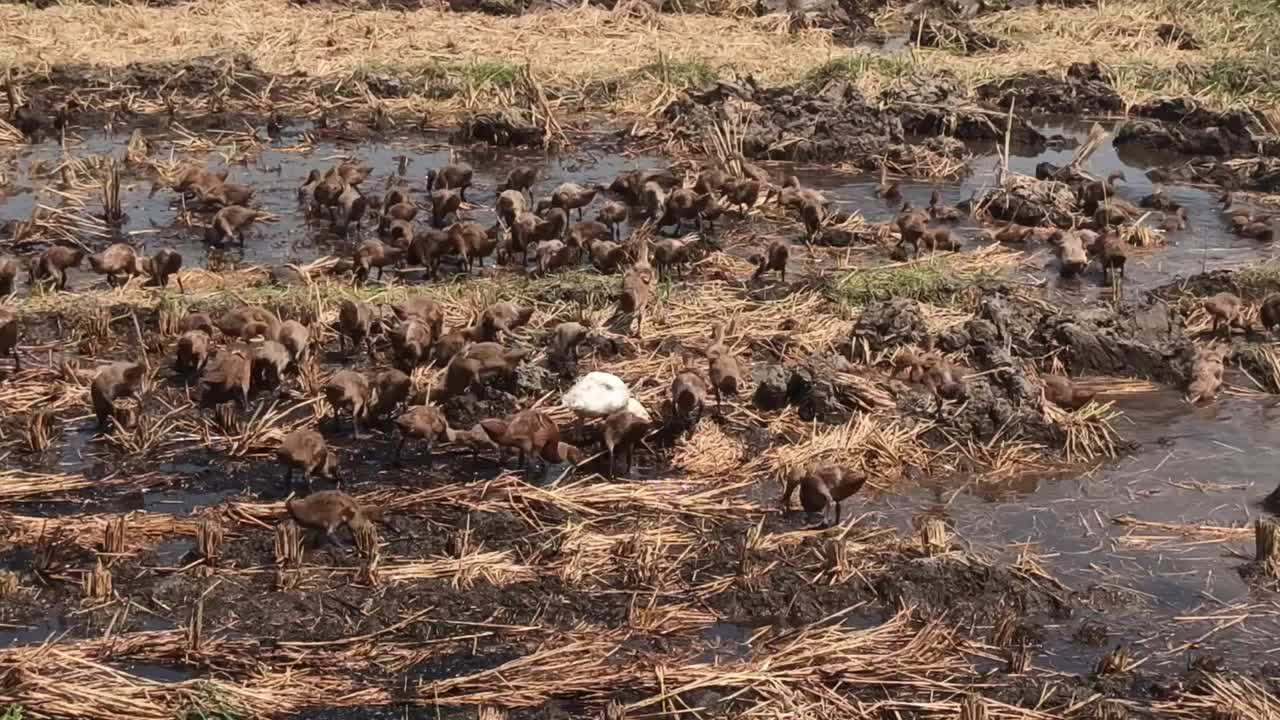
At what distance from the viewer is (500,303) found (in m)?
10.2

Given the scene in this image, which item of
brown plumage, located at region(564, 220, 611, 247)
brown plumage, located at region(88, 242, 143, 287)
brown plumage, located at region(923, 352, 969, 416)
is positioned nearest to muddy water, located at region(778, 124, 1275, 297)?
brown plumage, located at region(923, 352, 969, 416)

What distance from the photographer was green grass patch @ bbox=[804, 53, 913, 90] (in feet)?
60.7

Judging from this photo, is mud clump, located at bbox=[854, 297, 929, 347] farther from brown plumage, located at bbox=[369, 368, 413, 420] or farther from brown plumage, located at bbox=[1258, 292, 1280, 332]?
brown plumage, located at bbox=[369, 368, 413, 420]

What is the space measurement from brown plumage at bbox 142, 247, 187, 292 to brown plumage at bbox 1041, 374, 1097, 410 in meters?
6.08

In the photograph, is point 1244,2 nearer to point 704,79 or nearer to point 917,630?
point 704,79

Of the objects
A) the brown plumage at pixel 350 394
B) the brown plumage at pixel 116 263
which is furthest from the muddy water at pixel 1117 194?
the brown plumage at pixel 116 263

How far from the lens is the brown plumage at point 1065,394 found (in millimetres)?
9359

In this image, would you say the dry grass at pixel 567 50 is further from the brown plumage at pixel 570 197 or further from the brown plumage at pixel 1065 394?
the brown plumage at pixel 1065 394

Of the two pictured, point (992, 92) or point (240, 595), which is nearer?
point (240, 595)

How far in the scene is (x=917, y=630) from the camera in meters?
6.98

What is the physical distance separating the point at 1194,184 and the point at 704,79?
227 inches

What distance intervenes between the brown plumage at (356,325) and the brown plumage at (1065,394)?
4.29m

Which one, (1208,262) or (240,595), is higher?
(240,595)

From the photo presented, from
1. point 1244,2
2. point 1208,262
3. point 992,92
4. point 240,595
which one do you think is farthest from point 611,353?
point 1244,2
